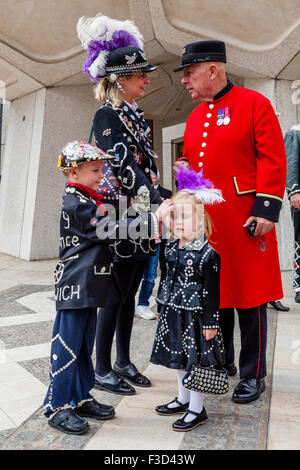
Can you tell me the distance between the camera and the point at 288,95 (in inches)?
268

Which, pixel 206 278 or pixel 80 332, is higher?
pixel 206 278

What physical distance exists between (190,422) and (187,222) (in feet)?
2.95

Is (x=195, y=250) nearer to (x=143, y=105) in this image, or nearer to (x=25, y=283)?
(x=25, y=283)

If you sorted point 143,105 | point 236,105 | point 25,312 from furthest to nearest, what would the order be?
point 143,105
point 25,312
point 236,105

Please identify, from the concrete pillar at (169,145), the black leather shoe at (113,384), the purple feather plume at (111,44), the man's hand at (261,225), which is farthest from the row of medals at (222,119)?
the concrete pillar at (169,145)

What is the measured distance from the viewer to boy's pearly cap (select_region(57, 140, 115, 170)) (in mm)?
2115

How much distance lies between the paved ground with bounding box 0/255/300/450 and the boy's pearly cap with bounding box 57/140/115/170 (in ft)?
3.90

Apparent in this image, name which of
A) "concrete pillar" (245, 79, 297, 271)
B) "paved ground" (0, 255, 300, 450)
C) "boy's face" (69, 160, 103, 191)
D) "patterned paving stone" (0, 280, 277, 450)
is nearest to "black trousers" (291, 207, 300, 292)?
"paved ground" (0, 255, 300, 450)

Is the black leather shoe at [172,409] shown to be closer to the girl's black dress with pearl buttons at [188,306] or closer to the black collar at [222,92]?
the girl's black dress with pearl buttons at [188,306]

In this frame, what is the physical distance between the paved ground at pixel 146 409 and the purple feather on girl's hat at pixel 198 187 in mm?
1040

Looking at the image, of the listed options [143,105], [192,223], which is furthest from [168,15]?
[192,223]

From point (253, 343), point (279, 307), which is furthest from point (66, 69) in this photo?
point (253, 343)

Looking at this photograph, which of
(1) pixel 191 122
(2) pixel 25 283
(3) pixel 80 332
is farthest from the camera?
(2) pixel 25 283
